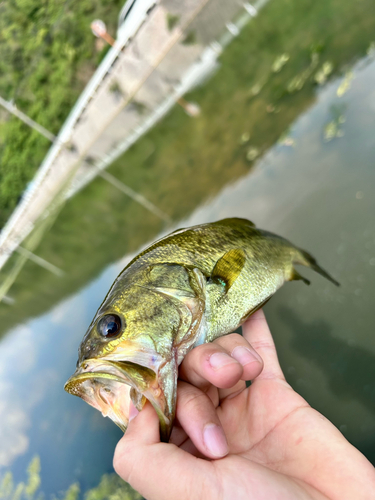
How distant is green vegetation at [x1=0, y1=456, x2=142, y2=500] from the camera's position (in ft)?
11.2

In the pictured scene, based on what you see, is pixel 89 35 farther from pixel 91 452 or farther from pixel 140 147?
pixel 91 452

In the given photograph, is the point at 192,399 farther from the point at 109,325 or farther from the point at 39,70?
the point at 39,70

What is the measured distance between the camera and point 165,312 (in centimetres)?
129

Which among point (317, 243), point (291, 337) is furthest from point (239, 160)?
point (291, 337)

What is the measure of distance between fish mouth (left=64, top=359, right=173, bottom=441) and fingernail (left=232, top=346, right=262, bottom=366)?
0.35m

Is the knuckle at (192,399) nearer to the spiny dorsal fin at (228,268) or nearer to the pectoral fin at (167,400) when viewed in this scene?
the pectoral fin at (167,400)

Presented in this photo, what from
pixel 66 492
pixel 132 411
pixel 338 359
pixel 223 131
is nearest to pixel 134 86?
pixel 223 131

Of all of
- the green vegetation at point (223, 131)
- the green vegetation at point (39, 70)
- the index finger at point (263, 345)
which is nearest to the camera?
the index finger at point (263, 345)

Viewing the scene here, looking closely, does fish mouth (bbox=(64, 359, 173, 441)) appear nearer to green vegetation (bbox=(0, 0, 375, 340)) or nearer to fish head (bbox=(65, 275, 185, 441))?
fish head (bbox=(65, 275, 185, 441))

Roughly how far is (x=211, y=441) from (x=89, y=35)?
14.2 metres

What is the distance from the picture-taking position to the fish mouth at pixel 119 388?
42.1 inches

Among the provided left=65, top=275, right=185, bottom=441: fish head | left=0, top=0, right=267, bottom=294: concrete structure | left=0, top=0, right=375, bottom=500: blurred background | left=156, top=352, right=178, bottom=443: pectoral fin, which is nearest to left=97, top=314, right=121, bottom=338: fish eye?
left=65, top=275, right=185, bottom=441: fish head

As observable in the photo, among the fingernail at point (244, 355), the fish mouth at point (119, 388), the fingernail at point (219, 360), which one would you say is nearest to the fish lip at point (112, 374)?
the fish mouth at point (119, 388)

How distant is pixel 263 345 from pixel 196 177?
4.18 m
